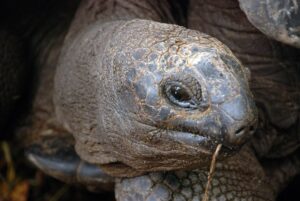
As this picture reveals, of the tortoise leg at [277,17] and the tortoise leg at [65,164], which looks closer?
the tortoise leg at [277,17]

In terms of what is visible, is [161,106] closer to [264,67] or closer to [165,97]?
[165,97]

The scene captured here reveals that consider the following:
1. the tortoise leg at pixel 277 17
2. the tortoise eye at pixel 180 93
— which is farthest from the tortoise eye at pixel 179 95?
the tortoise leg at pixel 277 17

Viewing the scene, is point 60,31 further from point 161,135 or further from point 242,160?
point 161,135

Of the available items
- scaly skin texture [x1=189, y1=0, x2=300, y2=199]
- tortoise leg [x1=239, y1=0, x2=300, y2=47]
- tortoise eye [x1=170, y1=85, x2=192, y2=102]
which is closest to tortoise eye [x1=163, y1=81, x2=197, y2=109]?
tortoise eye [x1=170, y1=85, x2=192, y2=102]

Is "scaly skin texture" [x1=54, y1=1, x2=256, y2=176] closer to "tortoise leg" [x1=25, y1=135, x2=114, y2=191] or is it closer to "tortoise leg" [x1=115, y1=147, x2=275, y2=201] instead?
"tortoise leg" [x1=115, y1=147, x2=275, y2=201]

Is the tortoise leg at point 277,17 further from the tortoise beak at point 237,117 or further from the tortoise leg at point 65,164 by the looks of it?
the tortoise leg at point 65,164

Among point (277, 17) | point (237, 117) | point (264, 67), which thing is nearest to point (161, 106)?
point (237, 117)

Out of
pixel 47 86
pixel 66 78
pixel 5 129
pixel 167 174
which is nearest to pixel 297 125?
pixel 167 174
